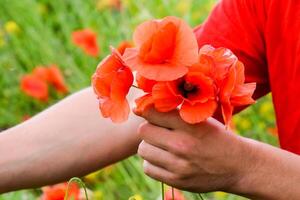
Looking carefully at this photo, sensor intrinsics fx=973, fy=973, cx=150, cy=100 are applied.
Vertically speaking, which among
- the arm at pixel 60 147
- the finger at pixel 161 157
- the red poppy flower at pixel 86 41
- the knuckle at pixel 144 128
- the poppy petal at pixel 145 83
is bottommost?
the red poppy flower at pixel 86 41

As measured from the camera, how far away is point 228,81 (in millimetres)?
973

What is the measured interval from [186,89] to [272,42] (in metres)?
0.48

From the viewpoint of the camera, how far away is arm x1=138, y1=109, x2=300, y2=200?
1.03 meters

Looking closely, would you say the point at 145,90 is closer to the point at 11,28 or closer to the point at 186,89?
the point at 186,89

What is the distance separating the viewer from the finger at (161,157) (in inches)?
41.3

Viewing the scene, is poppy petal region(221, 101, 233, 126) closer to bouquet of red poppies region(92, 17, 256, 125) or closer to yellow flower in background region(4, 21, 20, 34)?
bouquet of red poppies region(92, 17, 256, 125)

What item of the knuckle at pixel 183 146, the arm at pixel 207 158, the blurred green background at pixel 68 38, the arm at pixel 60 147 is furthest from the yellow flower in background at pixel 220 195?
the knuckle at pixel 183 146

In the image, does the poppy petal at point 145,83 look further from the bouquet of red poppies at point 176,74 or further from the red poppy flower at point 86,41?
the red poppy flower at point 86,41

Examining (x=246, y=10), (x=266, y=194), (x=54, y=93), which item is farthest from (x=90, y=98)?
(x=54, y=93)

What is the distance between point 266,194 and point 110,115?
0.23 metres

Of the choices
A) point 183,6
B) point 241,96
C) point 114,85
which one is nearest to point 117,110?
point 114,85

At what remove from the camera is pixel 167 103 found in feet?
3.20

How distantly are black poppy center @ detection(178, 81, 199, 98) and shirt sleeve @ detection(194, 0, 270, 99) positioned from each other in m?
0.48

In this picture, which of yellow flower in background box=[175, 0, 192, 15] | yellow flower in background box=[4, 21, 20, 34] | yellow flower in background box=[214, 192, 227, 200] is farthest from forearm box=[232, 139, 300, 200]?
yellow flower in background box=[4, 21, 20, 34]
